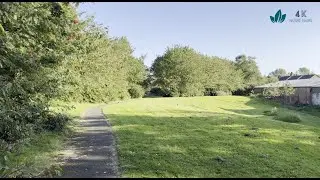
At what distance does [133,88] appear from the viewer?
62.2m

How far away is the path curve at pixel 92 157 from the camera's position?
8586 millimetres

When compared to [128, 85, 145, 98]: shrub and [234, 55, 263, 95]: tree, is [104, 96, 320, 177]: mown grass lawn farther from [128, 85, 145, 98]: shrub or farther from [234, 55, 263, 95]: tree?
[234, 55, 263, 95]: tree

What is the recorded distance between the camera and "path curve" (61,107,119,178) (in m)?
8.59

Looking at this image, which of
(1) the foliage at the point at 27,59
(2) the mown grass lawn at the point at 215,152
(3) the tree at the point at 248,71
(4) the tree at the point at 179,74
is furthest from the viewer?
(3) the tree at the point at 248,71

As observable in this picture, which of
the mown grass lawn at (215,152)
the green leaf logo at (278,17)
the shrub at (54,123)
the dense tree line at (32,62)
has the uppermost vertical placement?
the green leaf logo at (278,17)

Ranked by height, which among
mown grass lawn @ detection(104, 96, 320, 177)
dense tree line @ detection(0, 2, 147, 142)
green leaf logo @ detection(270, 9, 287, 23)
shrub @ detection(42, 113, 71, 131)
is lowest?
mown grass lawn @ detection(104, 96, 320, 177)

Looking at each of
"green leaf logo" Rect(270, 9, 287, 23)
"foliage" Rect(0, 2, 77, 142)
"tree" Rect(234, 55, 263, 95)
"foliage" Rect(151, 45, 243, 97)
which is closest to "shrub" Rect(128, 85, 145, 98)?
"foliage" Rect(151, 45, 243, 97)

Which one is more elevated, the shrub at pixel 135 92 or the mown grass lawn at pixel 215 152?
the shrub at pixel 135 92

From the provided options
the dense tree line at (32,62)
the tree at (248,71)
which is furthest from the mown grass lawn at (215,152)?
the tree at (248,71)

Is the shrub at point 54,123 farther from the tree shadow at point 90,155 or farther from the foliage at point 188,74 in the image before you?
the foliage at point 188,74

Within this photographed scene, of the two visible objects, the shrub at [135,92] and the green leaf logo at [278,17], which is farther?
the shrub at [135,92]

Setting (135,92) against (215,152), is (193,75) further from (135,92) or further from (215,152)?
(215,152)

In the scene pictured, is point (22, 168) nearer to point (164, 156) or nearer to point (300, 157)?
point (164, 156)

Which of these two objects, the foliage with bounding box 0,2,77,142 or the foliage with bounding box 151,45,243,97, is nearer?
the foliage with bounding box 0,2,77,142
